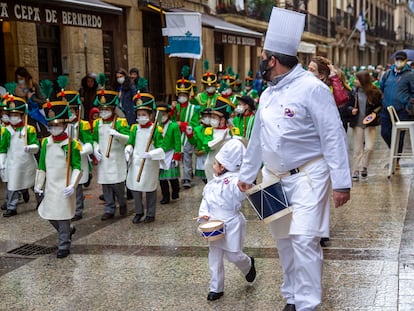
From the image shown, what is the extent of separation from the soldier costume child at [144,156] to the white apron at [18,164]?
1.44 m

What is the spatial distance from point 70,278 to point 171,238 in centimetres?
149

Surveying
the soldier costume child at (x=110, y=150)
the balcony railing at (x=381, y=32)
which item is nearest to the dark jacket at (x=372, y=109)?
the soldier costume child at (x=110, y=150)

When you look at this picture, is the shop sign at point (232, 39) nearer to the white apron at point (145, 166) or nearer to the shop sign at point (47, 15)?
the shop sign at point (47, 15)

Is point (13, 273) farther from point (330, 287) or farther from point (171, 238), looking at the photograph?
point (330, 287)

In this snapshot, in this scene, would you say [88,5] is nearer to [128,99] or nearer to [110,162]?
[128,99]

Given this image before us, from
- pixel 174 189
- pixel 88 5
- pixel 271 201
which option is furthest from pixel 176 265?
pixel 88 5

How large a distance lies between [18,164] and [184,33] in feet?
19.6

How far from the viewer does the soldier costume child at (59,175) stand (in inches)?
240

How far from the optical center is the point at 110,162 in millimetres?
7766

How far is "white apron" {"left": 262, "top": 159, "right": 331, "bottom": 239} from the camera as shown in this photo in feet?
12.7

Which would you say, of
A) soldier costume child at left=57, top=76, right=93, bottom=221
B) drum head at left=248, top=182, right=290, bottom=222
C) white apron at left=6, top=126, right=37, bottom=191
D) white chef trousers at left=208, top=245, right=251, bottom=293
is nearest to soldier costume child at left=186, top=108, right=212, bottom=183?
soldier costume child at left=57, top=76, right=93, bottom=221

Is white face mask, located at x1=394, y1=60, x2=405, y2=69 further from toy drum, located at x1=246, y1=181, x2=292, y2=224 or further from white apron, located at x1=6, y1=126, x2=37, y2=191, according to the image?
toy drum, located at x1=246, y1=181, x2=292, y2=224

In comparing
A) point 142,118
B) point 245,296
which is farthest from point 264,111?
point 142,118

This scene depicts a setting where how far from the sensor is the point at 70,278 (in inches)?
211
